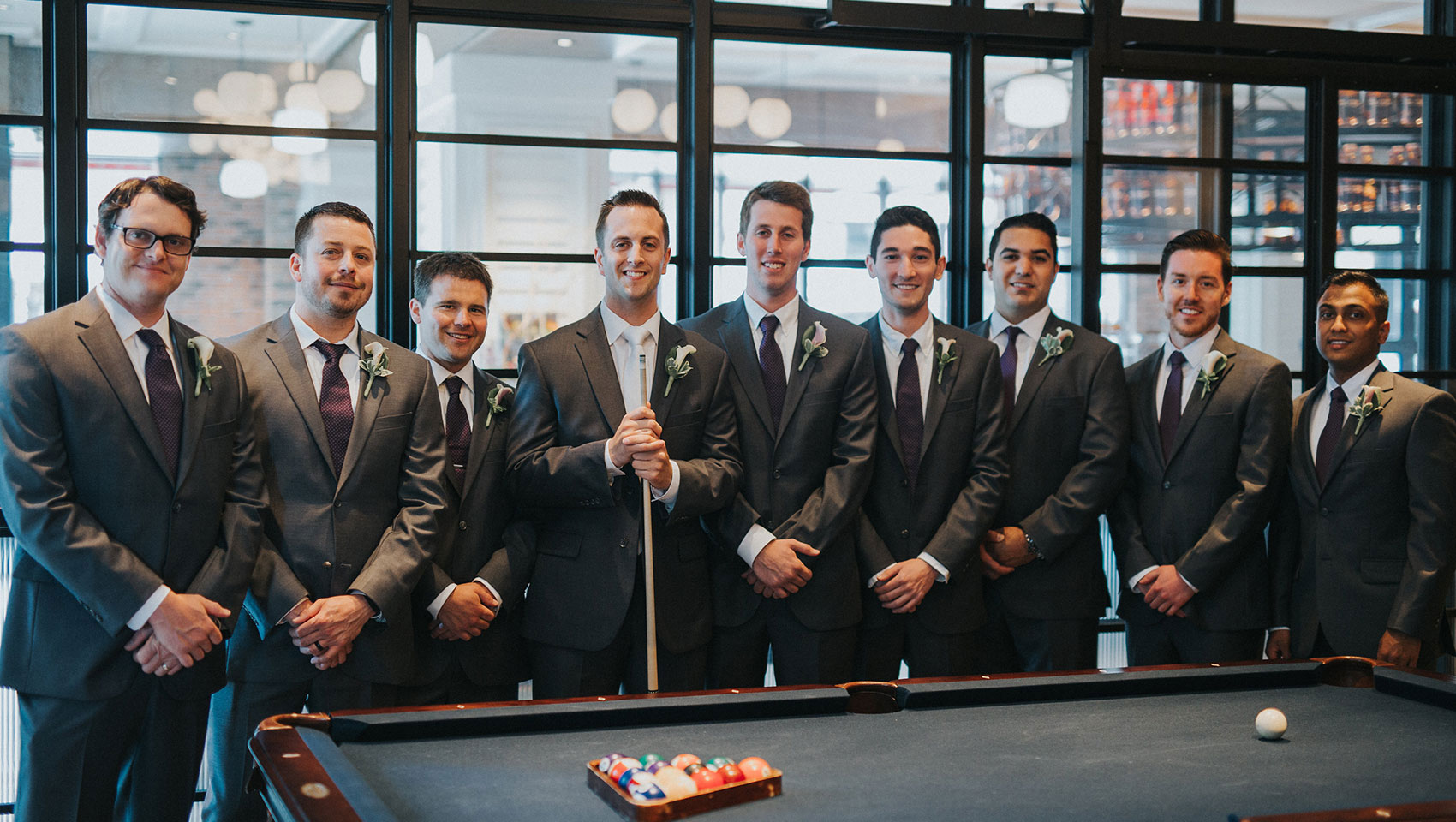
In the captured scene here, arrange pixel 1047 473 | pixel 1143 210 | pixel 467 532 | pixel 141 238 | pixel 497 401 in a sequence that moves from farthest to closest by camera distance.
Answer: pixel 1143 210
pixel 1047 473
pixel 497 401
pixel 467 532
pixel 141 238

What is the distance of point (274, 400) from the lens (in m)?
3.24

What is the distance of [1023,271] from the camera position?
4.09 m

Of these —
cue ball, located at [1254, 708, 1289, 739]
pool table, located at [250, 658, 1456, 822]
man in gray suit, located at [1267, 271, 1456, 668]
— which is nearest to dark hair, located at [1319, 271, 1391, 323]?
man in gray suit, located at [1267, 271, 1456, 668]

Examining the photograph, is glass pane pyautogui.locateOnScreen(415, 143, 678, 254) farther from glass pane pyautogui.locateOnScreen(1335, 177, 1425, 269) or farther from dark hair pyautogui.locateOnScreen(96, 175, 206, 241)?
glass pane pyautogui.locateOnScreen(1335, 177, 1425, 269)

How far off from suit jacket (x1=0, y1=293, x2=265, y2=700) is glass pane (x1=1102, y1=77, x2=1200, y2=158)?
11.6 feet

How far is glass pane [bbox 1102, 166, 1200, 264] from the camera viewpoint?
4809 mm

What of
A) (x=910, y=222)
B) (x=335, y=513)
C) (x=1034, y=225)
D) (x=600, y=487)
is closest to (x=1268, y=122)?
(x=1034, y=225)

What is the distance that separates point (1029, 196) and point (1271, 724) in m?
2.81

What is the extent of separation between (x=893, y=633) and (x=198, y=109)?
293 cm

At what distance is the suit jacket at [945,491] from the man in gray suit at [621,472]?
521 mm

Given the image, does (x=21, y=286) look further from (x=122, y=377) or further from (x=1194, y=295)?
(x=1194, y=295)

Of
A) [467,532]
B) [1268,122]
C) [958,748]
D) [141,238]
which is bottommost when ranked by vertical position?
[958,748]

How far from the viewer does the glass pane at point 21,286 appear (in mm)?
3891

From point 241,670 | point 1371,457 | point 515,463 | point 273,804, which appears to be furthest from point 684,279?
point 273,804
